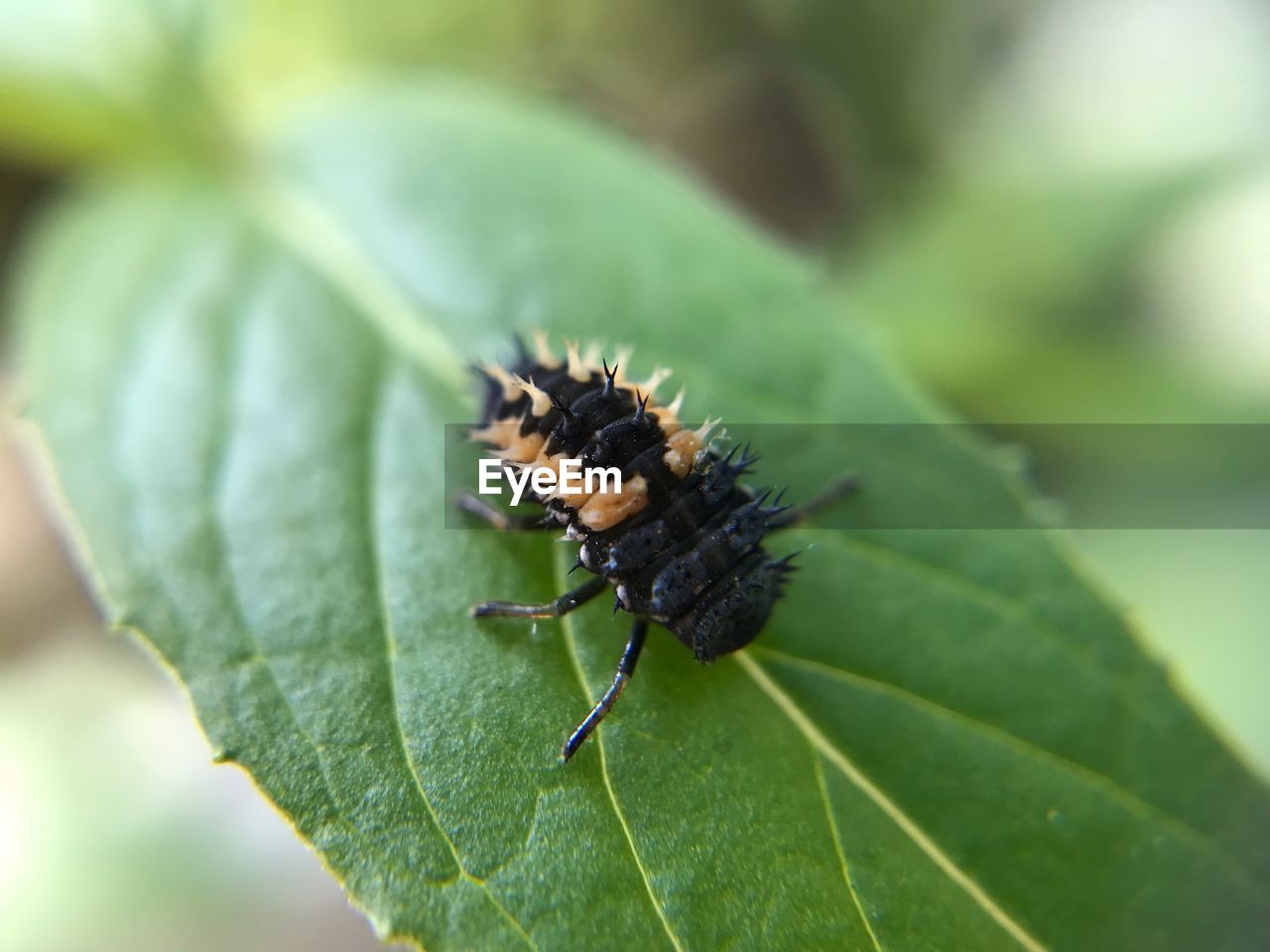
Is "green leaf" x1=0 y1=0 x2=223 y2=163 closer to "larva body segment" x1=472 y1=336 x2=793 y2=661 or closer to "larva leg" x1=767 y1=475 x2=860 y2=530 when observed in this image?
"larva body segment" x1=472 y1=336 x2=793 y2=661

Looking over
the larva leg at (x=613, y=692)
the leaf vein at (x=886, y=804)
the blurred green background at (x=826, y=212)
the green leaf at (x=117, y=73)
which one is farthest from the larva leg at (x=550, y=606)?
the green leaf at (x=117, y=73)

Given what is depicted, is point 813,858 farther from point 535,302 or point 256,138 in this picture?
point 256,138

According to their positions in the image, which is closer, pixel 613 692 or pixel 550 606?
pixel 613 692

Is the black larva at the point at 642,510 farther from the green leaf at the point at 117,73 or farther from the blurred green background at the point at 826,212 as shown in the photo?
the green leaf at the point at 117,73

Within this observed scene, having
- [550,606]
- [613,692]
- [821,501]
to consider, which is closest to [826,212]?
[821,501]

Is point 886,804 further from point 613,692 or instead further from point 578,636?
point 578,636

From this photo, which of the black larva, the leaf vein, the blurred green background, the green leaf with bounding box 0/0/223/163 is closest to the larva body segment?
the black larva
